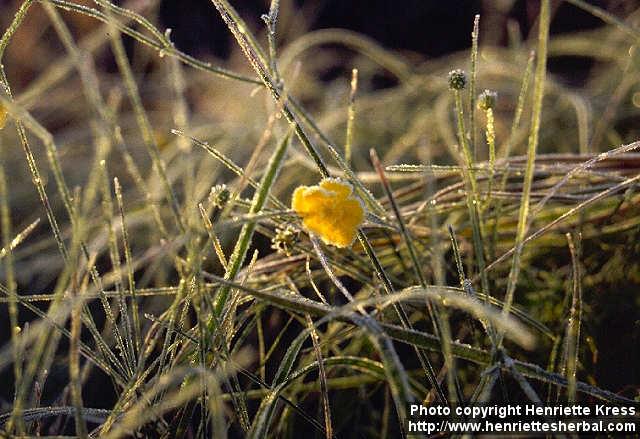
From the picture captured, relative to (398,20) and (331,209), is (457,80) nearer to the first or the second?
(331,209)

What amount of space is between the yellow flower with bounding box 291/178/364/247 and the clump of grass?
0.02 metres

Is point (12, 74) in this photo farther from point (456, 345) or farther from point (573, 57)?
point (456, 345)

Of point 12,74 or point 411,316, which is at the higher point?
point 12,74

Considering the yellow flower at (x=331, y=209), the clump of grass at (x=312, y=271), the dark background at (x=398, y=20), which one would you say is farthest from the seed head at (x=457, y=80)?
the dark background at (x=398, y=20)

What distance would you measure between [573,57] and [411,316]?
162cm

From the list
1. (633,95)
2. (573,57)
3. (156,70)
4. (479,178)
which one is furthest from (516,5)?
(479,178)

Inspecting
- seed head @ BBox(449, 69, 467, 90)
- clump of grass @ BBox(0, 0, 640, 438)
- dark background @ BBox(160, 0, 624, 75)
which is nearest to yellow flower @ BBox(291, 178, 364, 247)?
clump of grass @ BBox(0, 0, 640, 438)

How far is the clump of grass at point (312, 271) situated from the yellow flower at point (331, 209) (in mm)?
22

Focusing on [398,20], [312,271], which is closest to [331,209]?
[312,271]

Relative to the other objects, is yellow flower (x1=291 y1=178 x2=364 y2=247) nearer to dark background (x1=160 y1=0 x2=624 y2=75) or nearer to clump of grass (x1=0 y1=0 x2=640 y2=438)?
clump of grass (x1=0 y1=0 x2=640 y2=438)

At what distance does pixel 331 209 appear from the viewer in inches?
17.3

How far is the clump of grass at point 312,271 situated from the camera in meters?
0.45

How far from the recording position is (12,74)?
235 centimetres

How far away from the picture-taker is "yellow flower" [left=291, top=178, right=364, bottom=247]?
438mm
